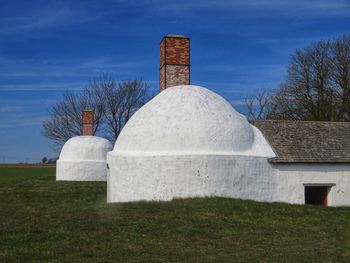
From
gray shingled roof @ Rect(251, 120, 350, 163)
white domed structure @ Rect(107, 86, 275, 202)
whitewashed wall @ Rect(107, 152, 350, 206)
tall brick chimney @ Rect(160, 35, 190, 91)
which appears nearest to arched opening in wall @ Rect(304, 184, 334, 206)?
whitewashed wall @ Rect(107, 152, 350, 206)

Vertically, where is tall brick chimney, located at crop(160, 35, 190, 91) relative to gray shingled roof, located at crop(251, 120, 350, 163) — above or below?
above

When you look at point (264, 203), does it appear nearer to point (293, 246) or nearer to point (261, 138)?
point (261, 138)

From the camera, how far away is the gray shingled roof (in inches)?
702

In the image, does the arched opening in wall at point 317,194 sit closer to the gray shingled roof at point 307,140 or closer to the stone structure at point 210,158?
the stone structure at point 210,158

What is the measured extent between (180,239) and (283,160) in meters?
7.27

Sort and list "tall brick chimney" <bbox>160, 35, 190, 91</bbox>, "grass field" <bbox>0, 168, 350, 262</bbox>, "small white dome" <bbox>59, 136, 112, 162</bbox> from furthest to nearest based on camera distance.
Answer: "small white dome" <bbox>59, 136, 112, 162</bbox> < "tall brick chimney" <bbox>160, 35, 190, 91</bbox> < "grass field" <bbox>0, 168, 350, 262</bbox>

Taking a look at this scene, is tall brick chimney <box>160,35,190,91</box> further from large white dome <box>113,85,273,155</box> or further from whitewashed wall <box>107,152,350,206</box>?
whitewashed wall <box>107,152,350,206</box>

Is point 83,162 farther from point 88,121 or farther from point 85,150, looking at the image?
point 88,121

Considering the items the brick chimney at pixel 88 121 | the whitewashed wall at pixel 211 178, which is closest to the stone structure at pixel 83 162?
the brick chimney at pixel 88 121

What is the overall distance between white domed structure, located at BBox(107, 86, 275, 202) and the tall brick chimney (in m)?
1.73

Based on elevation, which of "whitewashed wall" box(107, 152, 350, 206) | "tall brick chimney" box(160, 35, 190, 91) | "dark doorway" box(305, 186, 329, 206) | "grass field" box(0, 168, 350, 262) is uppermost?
"tall brick chimney" box(160, 35, 190, 91)

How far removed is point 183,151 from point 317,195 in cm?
637

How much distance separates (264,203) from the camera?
16.4m

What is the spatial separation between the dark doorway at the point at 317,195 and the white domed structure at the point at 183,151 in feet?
9.26
